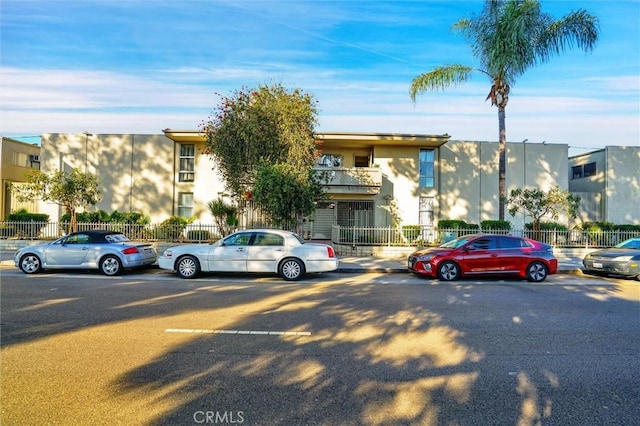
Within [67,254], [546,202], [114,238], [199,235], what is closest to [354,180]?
[199,235]

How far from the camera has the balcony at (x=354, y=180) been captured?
2247cm

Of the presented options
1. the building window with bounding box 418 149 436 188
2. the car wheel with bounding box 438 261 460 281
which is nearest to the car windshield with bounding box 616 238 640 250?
the car wheel with bounding box 438 261 460 281

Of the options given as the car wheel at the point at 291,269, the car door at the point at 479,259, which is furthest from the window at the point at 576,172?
the car wheel at the point at 291,269

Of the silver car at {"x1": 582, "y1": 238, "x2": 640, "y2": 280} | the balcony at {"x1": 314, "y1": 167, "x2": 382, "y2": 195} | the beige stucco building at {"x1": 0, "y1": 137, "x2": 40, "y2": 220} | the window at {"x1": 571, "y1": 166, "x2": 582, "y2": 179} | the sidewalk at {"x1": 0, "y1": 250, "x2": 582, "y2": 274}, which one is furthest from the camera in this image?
the window at {"x1": 571, "y1": 166, "x2": 582, "y2": 179}

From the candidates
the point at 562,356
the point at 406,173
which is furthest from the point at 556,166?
the point at 562,356

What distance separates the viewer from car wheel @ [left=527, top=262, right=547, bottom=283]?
12602mm

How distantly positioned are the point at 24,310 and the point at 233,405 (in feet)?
19.1

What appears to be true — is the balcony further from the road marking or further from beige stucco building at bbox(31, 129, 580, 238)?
the road marking

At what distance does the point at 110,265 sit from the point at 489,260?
11149 mm

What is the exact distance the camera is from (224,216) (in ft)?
72.3

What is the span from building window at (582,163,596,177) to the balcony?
15.0m

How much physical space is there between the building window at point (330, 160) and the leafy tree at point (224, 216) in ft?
19.7

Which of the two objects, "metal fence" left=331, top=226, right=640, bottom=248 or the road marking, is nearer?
the road marking

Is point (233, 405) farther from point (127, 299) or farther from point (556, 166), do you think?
point (556, 166)
